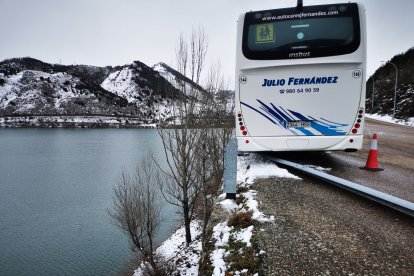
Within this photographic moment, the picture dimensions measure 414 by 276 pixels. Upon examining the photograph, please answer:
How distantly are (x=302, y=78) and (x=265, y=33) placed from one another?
4.24 ft

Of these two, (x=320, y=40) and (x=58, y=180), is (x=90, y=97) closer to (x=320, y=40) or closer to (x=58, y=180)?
(x=58, y=180)

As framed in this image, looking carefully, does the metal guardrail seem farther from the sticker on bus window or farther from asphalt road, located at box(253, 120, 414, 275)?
the sticker on bus window

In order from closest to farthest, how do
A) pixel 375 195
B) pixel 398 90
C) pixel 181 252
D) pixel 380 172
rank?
pixel 375 195, pixel 380 172, pixel 181 252, pixel 398 90

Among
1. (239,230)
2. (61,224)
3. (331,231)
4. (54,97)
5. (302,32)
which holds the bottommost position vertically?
(61,224)

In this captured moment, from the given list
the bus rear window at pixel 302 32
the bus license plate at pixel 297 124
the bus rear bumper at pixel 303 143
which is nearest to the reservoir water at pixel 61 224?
the bus rear bumper at pixel 303 143

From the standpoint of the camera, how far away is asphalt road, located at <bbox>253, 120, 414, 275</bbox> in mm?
2941

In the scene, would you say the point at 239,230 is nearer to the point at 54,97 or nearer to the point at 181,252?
the point at 181,252

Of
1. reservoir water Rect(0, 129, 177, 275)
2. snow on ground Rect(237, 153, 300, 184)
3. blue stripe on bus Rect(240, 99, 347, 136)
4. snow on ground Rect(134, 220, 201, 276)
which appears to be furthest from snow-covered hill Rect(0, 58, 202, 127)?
blue stripe on bus Rect(240, 99, 347, 136)

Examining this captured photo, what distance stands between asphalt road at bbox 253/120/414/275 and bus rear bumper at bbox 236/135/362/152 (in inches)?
31.5

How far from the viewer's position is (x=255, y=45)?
6.46 m

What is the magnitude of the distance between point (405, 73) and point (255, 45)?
51131 millimetres

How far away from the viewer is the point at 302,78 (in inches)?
251

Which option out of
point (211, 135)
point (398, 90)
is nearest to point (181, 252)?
point (211, 135)

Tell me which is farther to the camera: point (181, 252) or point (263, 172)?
point (181, 252)
